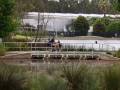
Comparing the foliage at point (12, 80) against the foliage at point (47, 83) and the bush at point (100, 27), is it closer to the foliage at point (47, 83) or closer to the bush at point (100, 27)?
the foliage at point (47, 83)

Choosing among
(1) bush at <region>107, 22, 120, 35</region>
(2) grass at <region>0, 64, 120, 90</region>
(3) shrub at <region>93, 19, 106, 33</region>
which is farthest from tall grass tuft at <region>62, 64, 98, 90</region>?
(3) shrub at <region>93, 19, 106, 33</region>

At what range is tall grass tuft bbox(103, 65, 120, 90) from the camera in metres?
10.6

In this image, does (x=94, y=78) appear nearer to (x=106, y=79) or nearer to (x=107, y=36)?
(x=106, y=79)

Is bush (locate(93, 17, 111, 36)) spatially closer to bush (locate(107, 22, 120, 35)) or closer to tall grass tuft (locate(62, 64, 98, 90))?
bush (locate(107, 22, 120, 35))

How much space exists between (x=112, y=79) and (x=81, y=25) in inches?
2156

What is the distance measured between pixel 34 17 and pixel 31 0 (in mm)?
12016

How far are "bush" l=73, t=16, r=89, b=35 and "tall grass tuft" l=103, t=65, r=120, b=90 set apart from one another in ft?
178

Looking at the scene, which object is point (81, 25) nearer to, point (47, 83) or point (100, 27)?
point (100, 27)

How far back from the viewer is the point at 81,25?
65.2m

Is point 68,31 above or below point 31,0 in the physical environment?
below

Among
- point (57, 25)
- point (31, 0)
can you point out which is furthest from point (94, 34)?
point (31, 0)

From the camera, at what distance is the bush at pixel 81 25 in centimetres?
6512

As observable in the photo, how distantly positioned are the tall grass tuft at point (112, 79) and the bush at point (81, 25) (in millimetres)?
54362

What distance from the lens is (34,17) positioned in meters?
66.6
